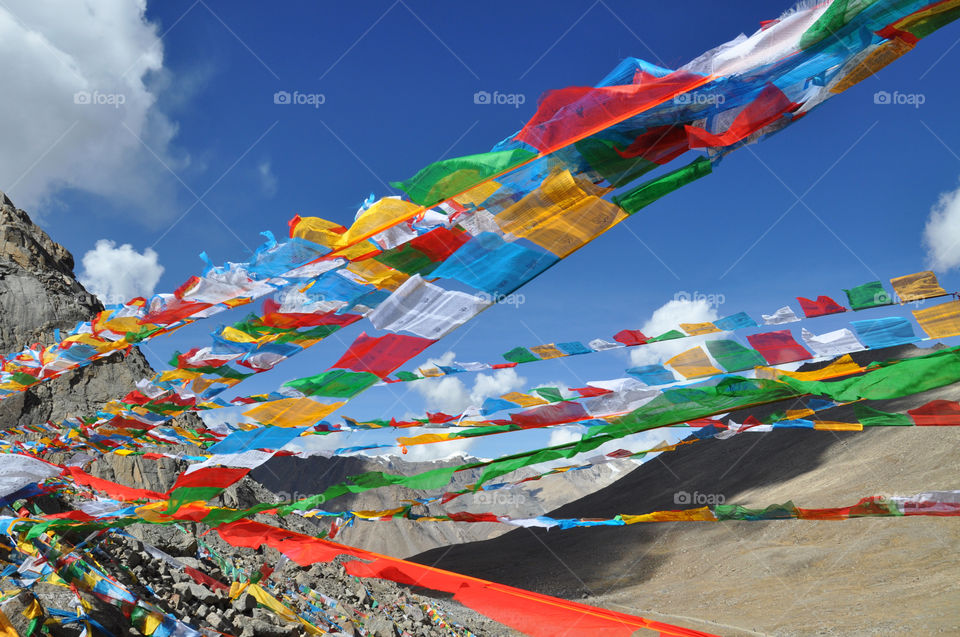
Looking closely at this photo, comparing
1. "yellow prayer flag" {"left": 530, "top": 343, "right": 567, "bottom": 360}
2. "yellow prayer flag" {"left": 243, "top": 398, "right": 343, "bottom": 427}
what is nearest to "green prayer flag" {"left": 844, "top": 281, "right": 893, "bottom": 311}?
"yellow prayer flag" {"left": 530, "top": 343, "right": 567, "bottom": 360}

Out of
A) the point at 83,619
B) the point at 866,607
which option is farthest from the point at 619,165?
the point at 866,607

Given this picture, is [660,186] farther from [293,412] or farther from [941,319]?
[293,412]

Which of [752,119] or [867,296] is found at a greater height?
[752,119]

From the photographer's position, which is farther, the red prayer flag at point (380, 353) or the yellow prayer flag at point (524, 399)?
the yellow prayer flag at point (524, 399)

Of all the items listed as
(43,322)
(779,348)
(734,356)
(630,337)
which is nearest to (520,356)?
(630,337)

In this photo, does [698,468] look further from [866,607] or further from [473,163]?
[473,163]

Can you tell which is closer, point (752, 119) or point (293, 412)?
point (752, 119)

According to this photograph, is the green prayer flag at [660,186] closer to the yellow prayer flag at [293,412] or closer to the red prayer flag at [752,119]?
the red prayer flag at [752,119]

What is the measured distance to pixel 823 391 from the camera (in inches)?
118

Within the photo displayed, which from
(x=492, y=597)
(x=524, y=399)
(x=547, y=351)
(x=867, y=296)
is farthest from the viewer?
(x=547, y=351)

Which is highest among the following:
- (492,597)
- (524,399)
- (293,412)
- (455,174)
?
(455,174)

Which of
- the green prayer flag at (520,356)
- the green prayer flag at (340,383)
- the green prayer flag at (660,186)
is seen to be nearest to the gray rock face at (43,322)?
the green prayer flag at (520,356)

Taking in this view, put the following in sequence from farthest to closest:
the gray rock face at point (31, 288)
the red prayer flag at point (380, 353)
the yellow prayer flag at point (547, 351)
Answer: the gray rock face at point (31, 288)
the yellow prayer flag at point (547, 351)
the red prayer flag at point (380, 353)

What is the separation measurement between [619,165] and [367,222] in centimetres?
149
